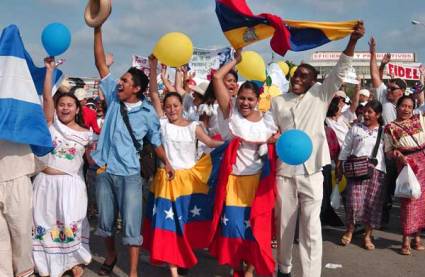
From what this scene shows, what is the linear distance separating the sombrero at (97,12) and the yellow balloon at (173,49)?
71cm

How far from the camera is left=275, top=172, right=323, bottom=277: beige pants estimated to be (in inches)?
164

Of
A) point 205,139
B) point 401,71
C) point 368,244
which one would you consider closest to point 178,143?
point 205,139

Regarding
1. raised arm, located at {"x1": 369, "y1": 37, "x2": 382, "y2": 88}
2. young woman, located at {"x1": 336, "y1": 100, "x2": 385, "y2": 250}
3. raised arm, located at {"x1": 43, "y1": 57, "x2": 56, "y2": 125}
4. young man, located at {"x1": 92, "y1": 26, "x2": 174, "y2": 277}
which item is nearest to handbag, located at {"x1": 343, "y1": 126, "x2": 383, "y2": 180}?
young woman, located at {"x1": 336, "y1": 100, "x2": 385, "y2": 250}

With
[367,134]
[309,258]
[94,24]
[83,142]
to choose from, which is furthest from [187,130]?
[367,134]

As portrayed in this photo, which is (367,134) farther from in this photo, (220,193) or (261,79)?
(220,193)

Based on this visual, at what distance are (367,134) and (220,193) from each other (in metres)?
2.39

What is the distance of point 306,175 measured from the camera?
417 cm

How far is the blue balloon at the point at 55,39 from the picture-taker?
4316 mm

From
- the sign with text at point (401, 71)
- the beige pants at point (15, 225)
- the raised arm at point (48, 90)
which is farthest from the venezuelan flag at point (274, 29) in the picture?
the sign with text at point (401, 71)

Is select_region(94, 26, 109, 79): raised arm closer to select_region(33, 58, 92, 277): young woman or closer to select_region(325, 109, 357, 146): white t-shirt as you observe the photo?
select_region(33, 58, 92, 277): young woman

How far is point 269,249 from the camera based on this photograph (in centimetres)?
436

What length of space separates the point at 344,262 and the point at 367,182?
1.15m

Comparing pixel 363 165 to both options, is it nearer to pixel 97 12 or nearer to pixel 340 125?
pixel 340 125

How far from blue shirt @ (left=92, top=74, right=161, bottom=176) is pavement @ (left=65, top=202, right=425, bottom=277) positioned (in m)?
1.24
